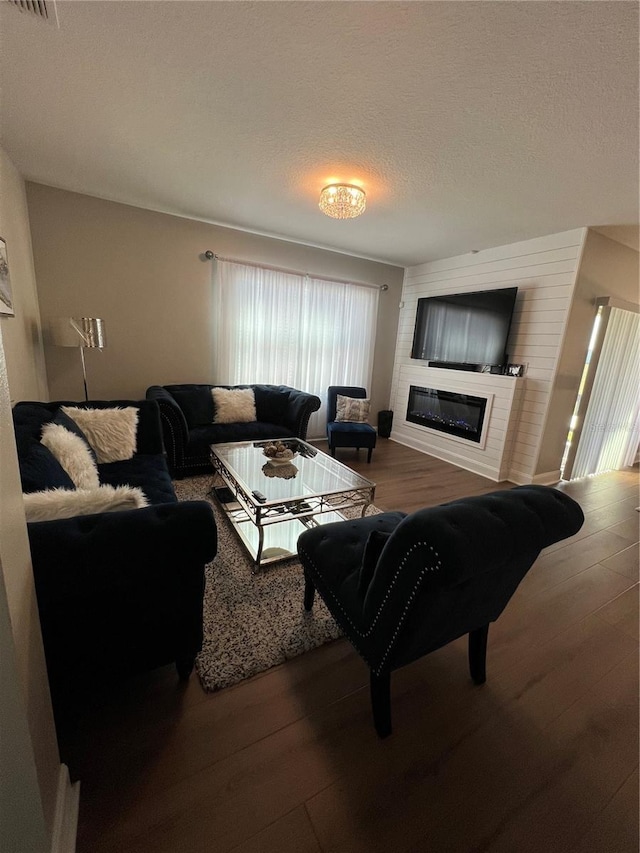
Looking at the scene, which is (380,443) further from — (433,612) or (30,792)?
(30,792)

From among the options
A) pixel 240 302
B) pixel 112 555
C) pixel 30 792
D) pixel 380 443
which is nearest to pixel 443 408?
pixel 380 443

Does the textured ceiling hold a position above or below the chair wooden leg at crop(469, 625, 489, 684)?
above

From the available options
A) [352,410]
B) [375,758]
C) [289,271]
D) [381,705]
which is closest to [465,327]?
[352,410]

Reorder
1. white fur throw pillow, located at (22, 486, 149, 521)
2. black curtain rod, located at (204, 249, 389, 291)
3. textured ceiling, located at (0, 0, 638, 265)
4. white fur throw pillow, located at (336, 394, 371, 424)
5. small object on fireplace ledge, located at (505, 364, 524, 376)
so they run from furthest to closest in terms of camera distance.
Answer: white fur throw pillow, located at (336, 394, 371, 424)
black curtain rod, located at (204, 249, 389, 291)
small object on fireplace ledge, located at (505, 364, 524, 376)
textured ceiling, located at (0, 0, 638, 265)
white fur throw pillow, located at (22, 486, 149, 521)

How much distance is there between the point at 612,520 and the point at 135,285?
5.12 meters

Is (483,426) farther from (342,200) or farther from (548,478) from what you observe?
(342,200)

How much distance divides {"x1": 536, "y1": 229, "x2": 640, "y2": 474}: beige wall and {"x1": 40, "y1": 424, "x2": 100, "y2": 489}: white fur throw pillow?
3.98m

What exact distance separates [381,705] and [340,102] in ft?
8.87

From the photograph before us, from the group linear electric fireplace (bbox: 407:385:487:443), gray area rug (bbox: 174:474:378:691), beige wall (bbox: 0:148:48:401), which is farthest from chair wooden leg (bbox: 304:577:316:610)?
linear electric fireplace (bbox: 407:385:487:443)

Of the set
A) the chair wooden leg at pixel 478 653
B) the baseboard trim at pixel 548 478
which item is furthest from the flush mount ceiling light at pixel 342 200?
the baseboard trim at pixel 548 478

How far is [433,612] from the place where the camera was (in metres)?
1.02

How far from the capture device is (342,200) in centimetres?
250

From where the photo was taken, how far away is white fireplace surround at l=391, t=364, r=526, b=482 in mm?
3611

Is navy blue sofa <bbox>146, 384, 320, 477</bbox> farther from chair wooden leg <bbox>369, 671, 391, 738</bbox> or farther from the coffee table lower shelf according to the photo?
chair wooden leg <bbox>369, 671, 391, 738</bbox>
